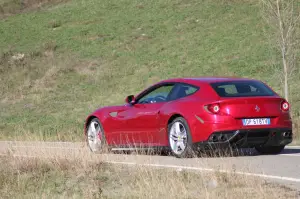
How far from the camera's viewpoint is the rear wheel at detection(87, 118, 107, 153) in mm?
15534

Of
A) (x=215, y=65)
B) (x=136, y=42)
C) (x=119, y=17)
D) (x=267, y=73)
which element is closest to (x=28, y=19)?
(x=119, y=17)

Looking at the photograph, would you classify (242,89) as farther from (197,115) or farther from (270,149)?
(270,149)

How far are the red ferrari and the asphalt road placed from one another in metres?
0.26

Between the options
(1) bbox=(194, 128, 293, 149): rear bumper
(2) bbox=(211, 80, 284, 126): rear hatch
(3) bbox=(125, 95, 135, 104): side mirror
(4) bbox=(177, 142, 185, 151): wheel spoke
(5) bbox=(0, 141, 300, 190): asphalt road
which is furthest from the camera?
(3) bbox=(125, 95, 135, 104): side mirror

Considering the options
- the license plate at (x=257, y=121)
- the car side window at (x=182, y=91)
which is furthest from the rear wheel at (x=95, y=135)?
the license plate at (x=257, y=121)

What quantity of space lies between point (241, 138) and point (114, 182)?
10.9 feet

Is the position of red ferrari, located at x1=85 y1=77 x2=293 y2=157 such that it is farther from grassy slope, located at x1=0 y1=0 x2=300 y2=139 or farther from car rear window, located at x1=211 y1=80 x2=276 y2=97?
grassy slope, located at x1=0 y1=0 x2=300 y2=139

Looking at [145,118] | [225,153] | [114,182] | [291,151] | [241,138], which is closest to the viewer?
[114,182]

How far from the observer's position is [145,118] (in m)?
14.5

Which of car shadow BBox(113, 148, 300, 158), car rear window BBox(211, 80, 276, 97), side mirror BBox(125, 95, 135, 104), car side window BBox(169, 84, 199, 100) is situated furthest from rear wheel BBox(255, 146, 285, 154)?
side mirror BBox(125, 95, 135, 104)

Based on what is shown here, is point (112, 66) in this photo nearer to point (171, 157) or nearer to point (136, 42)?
point (136, 42)

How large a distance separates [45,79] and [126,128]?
3157cm

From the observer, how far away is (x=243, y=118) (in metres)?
13.3

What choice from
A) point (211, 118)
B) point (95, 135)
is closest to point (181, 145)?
point (211, 118)
